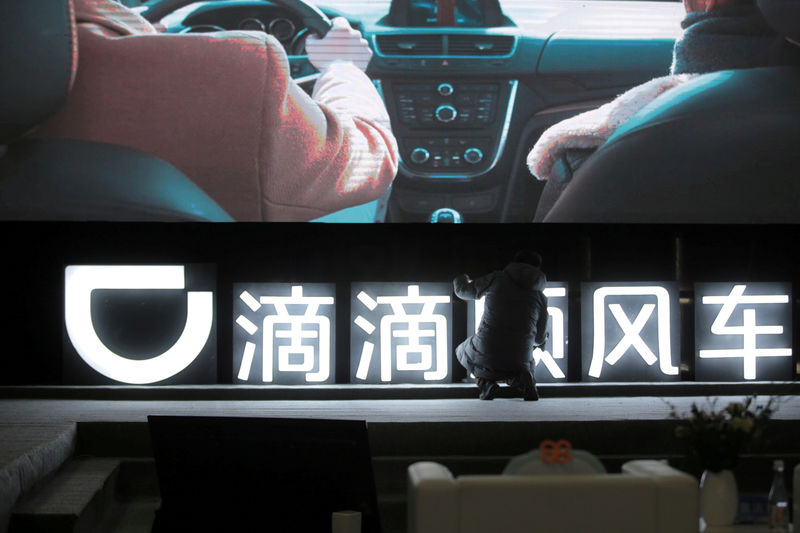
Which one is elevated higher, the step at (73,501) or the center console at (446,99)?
the center console at (446,99)

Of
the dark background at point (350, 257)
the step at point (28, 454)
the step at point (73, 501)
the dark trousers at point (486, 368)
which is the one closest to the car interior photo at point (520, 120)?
the dark background at point (350, 257)

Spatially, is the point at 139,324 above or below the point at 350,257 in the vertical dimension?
below

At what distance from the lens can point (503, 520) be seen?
2857mm

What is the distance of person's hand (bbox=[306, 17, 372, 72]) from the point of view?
6551 mm

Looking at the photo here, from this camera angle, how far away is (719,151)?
6.51m

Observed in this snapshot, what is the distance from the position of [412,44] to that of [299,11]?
90 centimetres

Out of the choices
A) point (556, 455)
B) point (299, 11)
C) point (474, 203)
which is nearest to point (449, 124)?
point (474, 203)

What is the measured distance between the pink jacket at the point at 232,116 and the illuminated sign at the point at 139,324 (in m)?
0.83

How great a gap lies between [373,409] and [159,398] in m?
1.75

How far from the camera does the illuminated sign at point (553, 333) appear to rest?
6.78 meters

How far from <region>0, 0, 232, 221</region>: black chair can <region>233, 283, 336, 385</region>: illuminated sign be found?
74cm

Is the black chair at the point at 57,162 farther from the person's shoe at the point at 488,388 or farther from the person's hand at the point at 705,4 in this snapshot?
the person's hand at the point at 705,4

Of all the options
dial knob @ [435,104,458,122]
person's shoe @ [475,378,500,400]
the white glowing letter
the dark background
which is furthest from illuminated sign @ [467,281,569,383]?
dial knob @ [435,104,458,122]

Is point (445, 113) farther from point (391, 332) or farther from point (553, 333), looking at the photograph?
point (553, 333)
